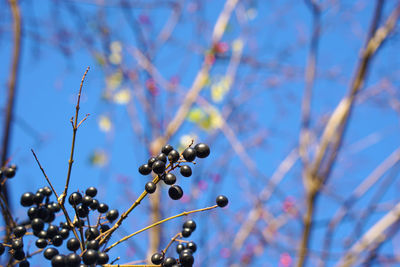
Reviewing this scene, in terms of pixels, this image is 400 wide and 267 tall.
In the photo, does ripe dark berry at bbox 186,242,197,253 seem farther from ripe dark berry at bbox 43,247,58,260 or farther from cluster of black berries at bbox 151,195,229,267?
ripe dark berry at bbox 43,247,58,260

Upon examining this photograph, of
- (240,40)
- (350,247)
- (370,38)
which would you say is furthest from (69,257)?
(240,40)

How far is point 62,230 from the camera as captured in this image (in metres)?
1.19

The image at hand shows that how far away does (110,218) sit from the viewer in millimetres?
1286

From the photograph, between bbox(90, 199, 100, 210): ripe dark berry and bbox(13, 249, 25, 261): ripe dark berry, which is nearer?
bbox(13, 249, 25, 261): ripe dark berry

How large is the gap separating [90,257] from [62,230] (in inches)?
11.3

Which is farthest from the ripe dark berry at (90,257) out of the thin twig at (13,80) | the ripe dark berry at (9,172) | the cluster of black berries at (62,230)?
the thin twig at (13,80)

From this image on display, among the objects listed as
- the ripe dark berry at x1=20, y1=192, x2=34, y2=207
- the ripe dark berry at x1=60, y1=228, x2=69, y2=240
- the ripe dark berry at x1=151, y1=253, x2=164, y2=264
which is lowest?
the ripe dark berry at x1=151, y1=253, x2=164, y2=264

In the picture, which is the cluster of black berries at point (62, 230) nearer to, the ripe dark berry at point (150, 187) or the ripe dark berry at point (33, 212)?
the ripe dark berry at point (33, 212)

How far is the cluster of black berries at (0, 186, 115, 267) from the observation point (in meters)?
0.97

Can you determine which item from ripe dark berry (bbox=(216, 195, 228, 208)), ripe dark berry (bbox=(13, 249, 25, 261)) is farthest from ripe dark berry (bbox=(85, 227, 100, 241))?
ripe dark berry (bbox=(216, 195, 228, 208))

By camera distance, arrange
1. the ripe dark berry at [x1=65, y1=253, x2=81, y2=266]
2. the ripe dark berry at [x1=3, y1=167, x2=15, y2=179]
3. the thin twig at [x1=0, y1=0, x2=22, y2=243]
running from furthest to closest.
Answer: the thin twig at [x1=0, y1=0, x2=22, y2=243]
the ripe dark berry at [x1=3, y1=167, x2=15, y2=179]
the ripe dark berry at [x1=65, y1=253, x2=81, y2=266]

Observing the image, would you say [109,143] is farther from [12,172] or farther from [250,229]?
[12,172]

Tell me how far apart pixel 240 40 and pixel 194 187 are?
2.41 m

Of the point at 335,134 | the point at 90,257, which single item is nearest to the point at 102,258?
the point at 90,257
